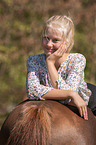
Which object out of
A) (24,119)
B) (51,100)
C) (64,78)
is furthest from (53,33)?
(24,119)

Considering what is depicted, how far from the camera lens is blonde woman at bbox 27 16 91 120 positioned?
1865 millimetres

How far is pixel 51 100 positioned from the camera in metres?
1.86

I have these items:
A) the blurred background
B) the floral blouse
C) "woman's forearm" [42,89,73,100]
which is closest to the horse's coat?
"woman's forearm" [42,89,73,100]

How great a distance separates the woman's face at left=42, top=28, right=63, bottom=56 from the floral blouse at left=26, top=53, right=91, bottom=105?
0.16m

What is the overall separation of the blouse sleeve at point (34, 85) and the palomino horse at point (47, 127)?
0.63 ft

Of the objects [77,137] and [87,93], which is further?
[87,93]

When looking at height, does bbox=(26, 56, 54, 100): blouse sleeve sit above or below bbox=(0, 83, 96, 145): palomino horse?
above

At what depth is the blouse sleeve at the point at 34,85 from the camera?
1.89 meters

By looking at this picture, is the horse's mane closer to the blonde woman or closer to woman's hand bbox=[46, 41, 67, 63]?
the blonde woman

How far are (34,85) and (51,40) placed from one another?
0.42 meters

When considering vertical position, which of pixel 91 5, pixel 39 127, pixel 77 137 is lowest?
pixel 77 137

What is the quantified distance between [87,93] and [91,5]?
6.99 metres

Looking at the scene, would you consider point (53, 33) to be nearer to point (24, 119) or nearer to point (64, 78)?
point (64, 78)

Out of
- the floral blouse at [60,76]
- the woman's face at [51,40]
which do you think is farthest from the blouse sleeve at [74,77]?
the woman's face at [51,40]
